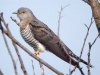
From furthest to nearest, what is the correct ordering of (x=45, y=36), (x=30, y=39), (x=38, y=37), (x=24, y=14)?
1. (x=24, y=14)
2. (x=45, y=36)
3. (x=38, y=37)
4. (x=30, y=39)

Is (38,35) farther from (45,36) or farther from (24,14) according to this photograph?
(24,14)

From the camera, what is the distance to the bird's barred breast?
681 cm

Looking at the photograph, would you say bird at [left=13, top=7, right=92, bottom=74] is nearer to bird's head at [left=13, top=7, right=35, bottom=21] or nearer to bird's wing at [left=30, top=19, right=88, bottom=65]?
bird's wing at [left=30, top=19, right=88, bottom=65]

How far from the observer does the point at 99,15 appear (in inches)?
162

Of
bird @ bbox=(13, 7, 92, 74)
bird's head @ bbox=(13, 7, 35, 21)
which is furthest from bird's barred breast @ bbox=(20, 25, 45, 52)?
bird's head @ bbox=(13, 7, 35, 21)

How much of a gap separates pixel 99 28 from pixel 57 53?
2606mm

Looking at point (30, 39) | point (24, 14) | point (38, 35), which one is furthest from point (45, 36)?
point (24, 14)

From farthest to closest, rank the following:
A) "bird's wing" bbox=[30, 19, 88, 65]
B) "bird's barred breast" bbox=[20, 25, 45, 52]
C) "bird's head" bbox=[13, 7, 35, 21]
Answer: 1. "bird's head" bbox=[13, 7, 35, 21]
2. "bird's wing" bbox=[30, 19, 88, 65]
3. "bird's barred breast" bbox=[20, 25, 45, 52]

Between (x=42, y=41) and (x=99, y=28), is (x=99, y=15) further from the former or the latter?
(x=42, y=41)

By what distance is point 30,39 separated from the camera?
6898mm

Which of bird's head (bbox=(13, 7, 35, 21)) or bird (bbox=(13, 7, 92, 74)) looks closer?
bird (bbox=(13, 7, 92, 74))

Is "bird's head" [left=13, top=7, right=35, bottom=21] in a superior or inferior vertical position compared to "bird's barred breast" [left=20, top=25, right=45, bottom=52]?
superior

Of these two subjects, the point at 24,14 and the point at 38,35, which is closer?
the point at 38,35

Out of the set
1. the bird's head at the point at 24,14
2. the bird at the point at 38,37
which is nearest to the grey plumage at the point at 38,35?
the bird at the point at 38,37
